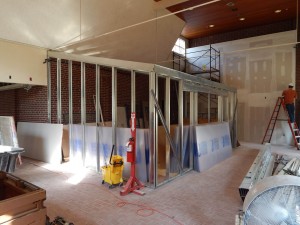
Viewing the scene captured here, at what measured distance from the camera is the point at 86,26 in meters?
5.30

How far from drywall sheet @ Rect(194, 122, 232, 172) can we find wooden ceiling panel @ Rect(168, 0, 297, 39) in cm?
364

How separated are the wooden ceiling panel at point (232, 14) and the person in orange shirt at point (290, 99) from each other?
8.36ft

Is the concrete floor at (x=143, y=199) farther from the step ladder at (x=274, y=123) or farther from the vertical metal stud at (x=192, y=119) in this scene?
the step ladder at (x=274, y=123)

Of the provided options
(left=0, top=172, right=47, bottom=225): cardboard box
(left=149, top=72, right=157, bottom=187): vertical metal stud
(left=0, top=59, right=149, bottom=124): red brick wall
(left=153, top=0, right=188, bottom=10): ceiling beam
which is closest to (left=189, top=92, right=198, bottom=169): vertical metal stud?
(left=149, top=72, right=157, bottom=187): vertical metal stud

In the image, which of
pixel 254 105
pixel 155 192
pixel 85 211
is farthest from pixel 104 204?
pixel 254 105

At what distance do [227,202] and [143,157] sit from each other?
161cm

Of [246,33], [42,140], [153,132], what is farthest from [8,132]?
[246,33]

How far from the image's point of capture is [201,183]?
Result: 423cm

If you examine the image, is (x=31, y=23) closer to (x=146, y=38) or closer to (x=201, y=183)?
(x=146, y=38)

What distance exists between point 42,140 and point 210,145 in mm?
4268

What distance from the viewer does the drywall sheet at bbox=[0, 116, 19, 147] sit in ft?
17.9

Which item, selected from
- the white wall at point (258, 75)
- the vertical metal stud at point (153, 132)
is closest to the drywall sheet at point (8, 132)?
the vertical metal stud at point (153, 132)

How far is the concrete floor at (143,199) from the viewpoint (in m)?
2.89

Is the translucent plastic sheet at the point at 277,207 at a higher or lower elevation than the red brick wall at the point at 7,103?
lower
